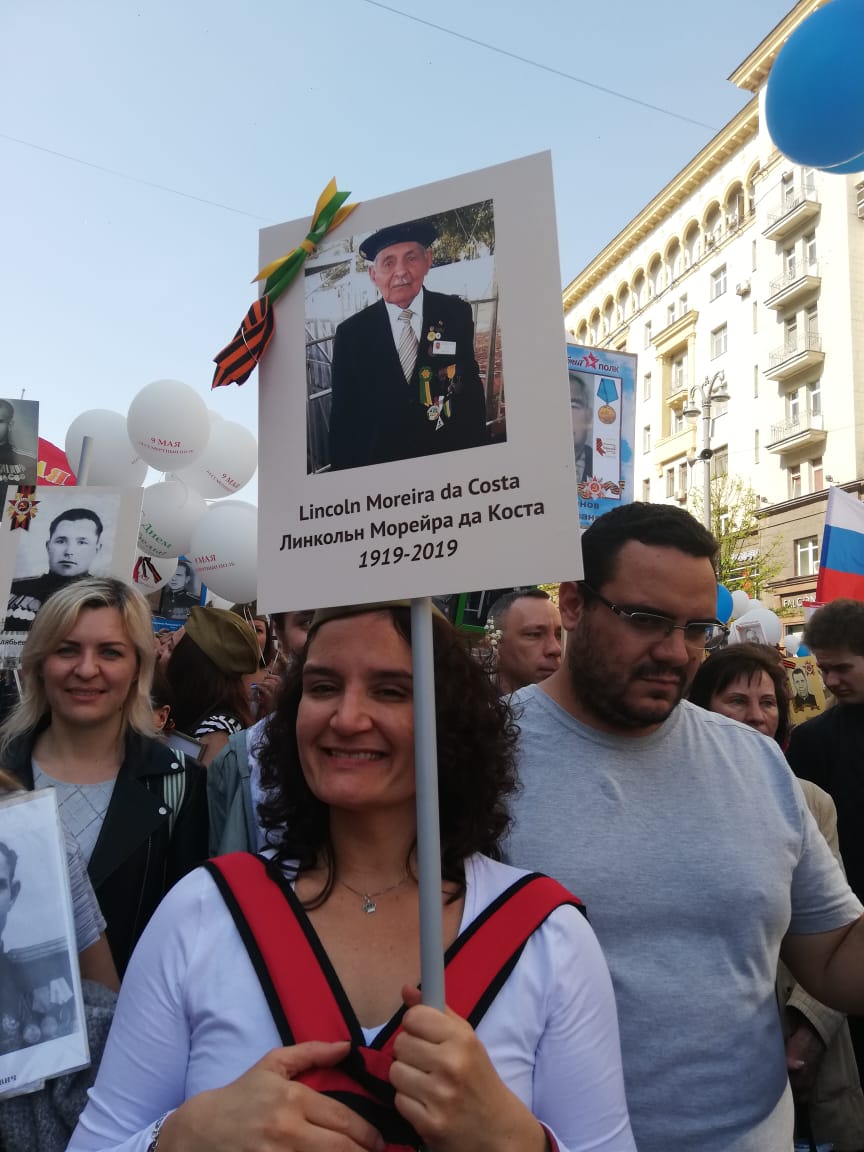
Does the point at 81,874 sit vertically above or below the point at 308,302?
below

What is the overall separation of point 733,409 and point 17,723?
32.6 meters

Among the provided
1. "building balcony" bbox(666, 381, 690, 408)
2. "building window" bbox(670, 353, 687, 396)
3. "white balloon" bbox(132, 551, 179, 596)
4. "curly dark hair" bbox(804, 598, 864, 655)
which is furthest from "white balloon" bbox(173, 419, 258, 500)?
"building window" bbox(670, 353, 687, 396)

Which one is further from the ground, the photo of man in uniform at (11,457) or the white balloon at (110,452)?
the white balloon at (110,452)

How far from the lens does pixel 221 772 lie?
8.55 ft

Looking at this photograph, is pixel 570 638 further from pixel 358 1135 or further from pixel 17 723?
pixel 17 723

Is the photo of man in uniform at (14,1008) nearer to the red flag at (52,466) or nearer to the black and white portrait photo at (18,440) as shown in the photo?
the black and white portrait photo at (18,440)

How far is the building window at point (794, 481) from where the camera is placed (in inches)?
1144

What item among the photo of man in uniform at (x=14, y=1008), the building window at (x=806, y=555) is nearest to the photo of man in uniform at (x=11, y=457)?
the photo of man in uniform at (x=14, y=1008)

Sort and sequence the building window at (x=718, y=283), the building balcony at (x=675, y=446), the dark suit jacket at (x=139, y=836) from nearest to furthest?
the dark suit jacket at (x=139, y=836)
the building window at (x=718, y=283)
the building balcony at (x=675, y=446)

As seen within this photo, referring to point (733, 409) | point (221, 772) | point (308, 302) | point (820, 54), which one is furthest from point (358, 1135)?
point (733, 409)

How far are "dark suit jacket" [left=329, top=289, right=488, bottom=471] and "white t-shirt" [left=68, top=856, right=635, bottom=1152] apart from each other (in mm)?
695

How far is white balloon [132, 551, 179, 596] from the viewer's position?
22.7 feet

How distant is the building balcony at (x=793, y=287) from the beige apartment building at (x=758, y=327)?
0.04 meters

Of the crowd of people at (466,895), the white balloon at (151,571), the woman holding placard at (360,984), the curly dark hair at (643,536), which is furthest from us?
the white balloon at (151,571)
